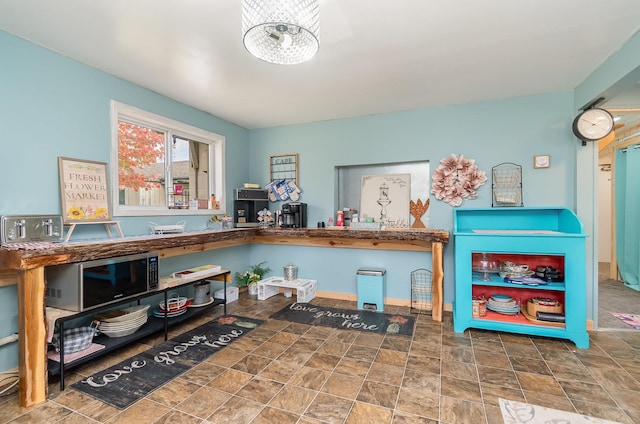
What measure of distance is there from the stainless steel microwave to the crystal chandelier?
1.80m

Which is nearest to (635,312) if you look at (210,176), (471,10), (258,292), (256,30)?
(471,10)

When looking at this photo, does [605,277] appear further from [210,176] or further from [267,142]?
[210,176]

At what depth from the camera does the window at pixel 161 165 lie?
2.81 m

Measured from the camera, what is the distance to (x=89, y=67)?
248 centimetres

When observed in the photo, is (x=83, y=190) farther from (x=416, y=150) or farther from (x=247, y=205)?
(x=416, y=150)

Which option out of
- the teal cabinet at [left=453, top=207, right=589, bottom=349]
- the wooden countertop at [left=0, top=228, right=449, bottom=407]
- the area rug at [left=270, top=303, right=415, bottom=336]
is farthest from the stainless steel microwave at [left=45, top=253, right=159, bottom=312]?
the teal cabinet at [left=453, top=207, right=589, bottom=349]

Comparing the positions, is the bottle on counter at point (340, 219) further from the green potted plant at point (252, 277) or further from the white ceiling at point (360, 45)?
the white ceiling at point (360, 45)

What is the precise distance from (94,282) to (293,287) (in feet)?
6.91

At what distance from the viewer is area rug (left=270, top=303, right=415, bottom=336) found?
2.91 meters

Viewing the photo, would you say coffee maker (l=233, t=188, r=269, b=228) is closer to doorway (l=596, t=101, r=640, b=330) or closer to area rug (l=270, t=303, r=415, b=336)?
area rug (l=270, t=303, r=415, b=336)

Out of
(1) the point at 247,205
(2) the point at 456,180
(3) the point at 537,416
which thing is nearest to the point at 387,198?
(2) the point at 456,180

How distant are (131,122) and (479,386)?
A: 364cm

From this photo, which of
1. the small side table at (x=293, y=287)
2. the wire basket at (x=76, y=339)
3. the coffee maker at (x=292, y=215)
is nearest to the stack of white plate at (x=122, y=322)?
the wire basket at (x=76, y=339)

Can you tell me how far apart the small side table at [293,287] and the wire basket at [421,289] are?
1.26 metres
